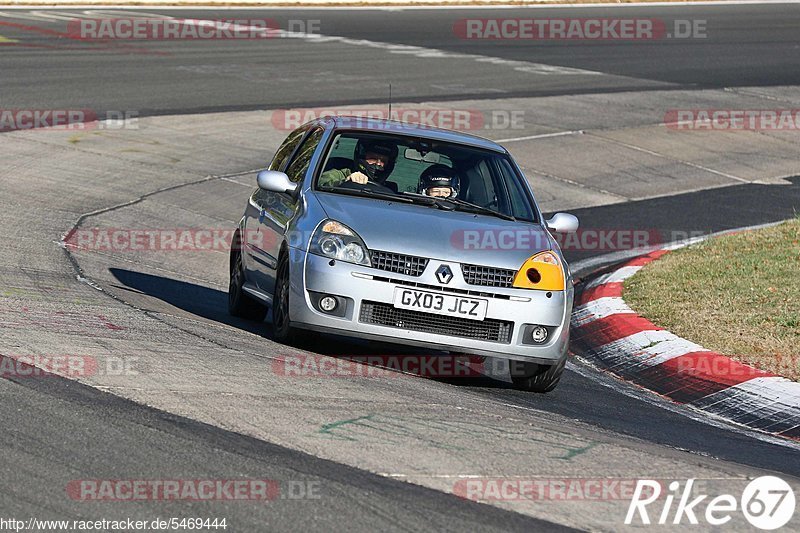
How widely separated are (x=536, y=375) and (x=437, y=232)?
1124 mm

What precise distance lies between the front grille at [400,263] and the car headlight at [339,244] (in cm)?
6

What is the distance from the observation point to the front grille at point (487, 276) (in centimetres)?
798

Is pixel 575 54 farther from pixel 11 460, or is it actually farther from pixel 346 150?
pixel 11 460

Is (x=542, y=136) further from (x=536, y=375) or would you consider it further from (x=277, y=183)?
(x=536, y=375)

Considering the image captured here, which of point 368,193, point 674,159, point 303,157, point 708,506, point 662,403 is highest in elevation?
point 303,157

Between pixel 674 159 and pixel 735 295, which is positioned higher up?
pixel 735 295

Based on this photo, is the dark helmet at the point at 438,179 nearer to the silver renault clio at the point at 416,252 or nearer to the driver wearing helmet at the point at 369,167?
the silver renault clio at the point at 416,252

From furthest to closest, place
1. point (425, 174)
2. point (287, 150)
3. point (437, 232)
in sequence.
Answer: point (287, 150)
point (425, 174)
point (437, 232)

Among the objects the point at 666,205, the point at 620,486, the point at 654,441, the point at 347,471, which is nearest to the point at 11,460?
the point at 347,471

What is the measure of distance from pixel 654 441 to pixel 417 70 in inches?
740

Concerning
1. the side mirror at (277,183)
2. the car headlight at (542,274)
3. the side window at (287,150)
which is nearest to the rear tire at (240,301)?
the side window at (287,150)

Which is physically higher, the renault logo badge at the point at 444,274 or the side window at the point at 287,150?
the side window at the point at 287,150

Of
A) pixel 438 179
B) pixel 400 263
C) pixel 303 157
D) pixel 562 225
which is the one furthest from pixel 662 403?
pixel 303 157

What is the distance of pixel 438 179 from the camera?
29.9 ft
